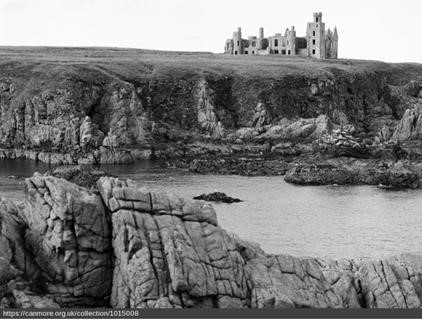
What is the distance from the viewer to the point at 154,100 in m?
170

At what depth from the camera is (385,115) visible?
7141 inches

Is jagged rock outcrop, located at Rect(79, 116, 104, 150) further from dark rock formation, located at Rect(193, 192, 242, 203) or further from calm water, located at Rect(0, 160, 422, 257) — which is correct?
dark rock formation, located at Rect(193, 192, 242, 203)

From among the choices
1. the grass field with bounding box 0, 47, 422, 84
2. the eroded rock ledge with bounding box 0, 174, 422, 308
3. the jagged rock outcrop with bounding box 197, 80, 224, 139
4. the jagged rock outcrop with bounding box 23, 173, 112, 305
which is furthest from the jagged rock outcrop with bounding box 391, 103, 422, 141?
the jagged rock outcrop with bounding box 23, 173, 112, 305

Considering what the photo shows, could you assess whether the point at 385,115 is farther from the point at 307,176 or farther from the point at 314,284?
the point at 314,284

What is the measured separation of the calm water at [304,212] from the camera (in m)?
76.4

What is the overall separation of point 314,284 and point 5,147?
360 feet

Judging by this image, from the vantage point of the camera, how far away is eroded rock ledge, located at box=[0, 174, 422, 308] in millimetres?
46375

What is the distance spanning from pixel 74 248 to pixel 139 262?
3679 mm

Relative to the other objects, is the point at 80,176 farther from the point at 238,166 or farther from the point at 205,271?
the point at 205,271

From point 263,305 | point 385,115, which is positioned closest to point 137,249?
point 263,305

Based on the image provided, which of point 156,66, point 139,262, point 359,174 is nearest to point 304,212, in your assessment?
point 359,174

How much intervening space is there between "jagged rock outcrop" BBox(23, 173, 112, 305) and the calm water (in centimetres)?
2508

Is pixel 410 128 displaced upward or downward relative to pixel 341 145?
upward

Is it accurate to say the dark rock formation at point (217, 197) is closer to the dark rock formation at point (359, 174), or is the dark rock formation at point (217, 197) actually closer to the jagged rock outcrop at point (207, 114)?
the dark rock formation at point (359, 174)
